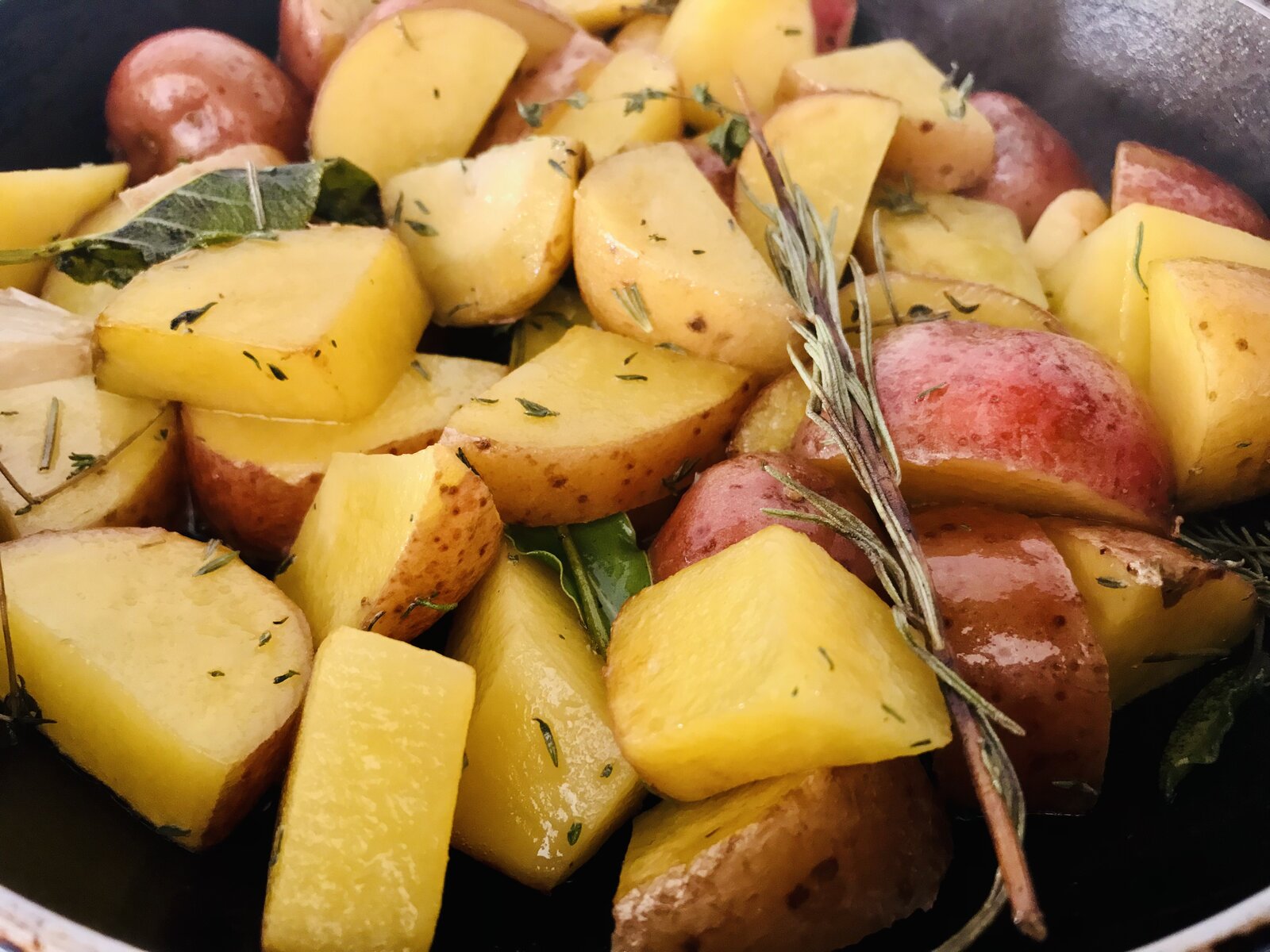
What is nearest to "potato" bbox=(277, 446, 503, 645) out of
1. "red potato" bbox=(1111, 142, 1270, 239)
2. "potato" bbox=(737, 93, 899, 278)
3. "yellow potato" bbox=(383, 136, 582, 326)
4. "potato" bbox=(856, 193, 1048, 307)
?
"yellow potato" bbox=(383, 136, 582, 326)

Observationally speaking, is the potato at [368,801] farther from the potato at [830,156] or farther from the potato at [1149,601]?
the potato at [830,156]

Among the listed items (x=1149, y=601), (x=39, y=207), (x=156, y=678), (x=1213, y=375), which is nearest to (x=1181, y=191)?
(x=1213, y=375)

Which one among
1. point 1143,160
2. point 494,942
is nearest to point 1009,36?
point 1143,160

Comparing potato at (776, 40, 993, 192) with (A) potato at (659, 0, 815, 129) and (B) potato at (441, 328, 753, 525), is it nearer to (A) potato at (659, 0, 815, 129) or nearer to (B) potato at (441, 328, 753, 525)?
(A) potato at (659, 0, 815, 129)

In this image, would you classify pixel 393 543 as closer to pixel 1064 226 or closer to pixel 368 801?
pixel 368 801

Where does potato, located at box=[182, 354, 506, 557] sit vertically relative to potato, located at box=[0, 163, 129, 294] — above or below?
below

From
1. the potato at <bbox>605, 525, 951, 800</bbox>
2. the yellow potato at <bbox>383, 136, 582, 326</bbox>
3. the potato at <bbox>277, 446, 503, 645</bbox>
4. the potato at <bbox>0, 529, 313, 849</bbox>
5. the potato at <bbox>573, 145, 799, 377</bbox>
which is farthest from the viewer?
the yellow potato at <bbox>383, 136, 582, 326</bbox>
